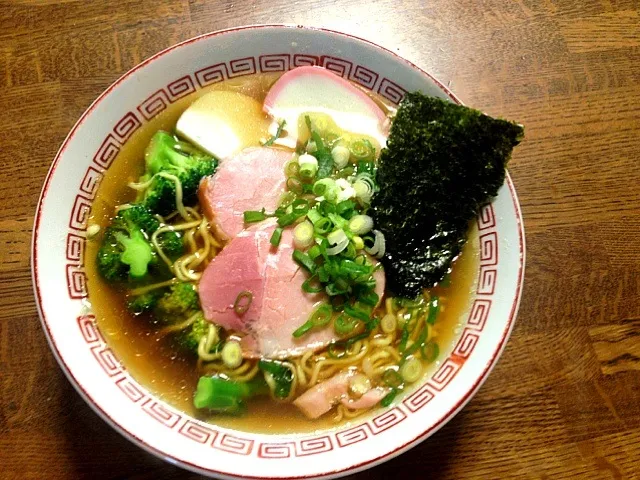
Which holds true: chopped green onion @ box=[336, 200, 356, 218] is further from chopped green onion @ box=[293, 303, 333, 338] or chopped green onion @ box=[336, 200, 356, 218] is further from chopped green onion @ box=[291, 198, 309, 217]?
chopped green onion @ box=[293, 303, 333, 338]

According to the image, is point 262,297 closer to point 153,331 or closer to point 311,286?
point 311,286

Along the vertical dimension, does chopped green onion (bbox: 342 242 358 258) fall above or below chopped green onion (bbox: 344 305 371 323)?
above

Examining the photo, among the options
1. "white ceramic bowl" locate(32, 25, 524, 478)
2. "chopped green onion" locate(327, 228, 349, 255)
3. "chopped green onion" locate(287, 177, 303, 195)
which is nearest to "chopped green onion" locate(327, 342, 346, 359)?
"white ceramic bowl" locate(32, 25, 524, 478)

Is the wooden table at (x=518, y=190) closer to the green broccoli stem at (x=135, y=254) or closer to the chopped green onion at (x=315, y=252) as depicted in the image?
the green broccoli stem at (x=135, y=254)

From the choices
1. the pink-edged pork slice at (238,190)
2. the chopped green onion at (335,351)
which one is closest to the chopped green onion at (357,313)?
the chopped green onion at (335,351)

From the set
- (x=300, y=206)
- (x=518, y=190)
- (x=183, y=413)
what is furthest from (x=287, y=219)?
(x=518, y=190)

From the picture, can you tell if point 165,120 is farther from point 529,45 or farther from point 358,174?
point 529,45
